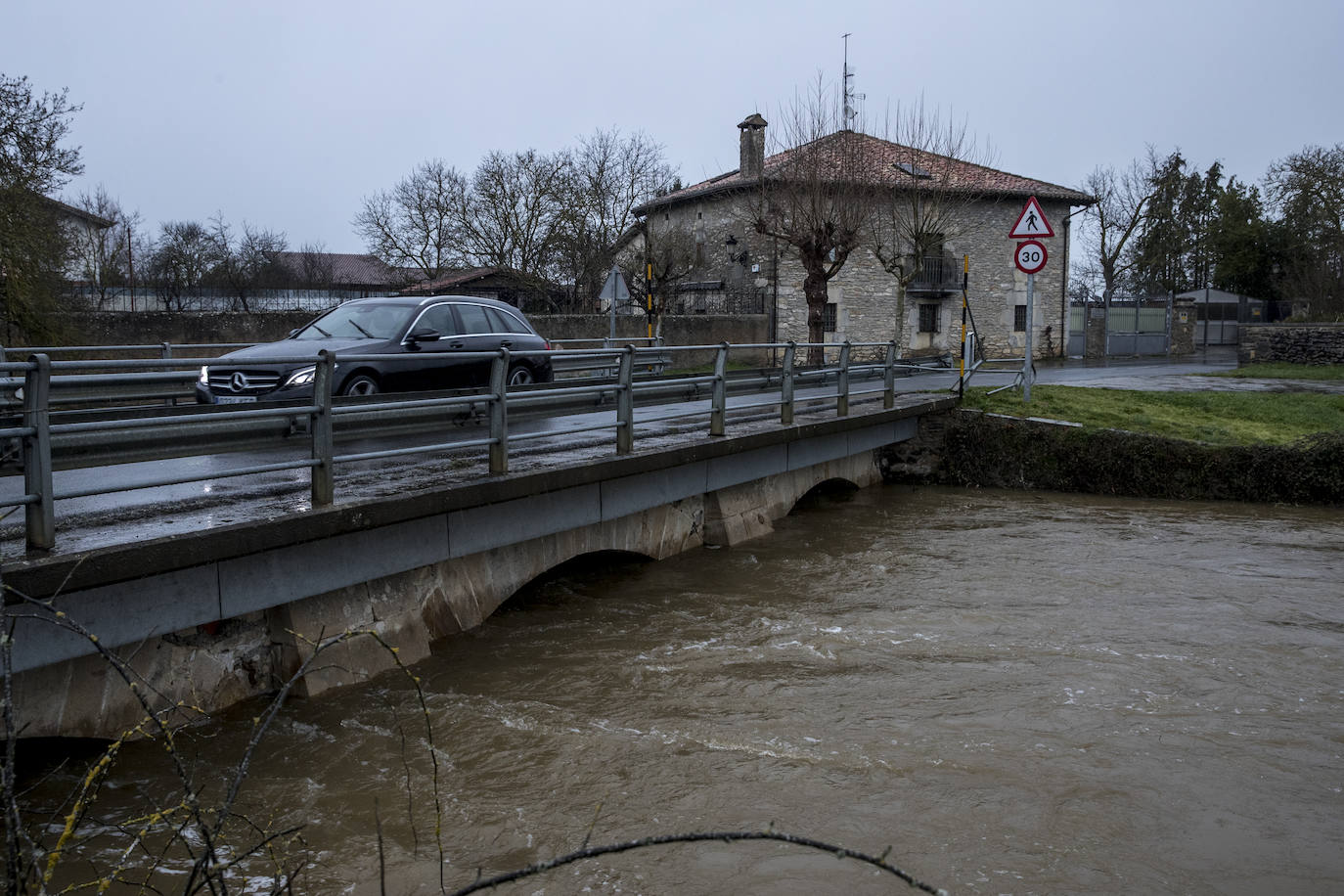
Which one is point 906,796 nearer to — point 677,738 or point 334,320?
point 677,738

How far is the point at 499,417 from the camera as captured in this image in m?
7.54

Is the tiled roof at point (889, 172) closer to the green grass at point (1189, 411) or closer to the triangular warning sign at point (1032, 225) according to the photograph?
the green grass at point (1189, 411)

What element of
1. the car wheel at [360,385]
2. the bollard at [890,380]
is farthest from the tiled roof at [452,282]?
the car wheel at [360,385]

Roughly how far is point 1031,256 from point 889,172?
20.2 metres

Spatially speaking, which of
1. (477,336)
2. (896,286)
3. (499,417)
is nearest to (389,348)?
(477,336)

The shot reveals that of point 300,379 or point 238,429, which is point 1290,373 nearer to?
point 300,379

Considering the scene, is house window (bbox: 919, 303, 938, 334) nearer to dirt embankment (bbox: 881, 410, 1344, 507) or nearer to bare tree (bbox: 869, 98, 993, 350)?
bare tree (bbox: 869, 98, 993, 350)

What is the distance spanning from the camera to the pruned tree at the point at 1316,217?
3734cm

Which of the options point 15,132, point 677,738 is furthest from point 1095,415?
point 15,132

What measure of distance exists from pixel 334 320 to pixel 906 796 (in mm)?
8325

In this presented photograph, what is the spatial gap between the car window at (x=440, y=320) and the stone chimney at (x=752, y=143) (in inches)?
1111

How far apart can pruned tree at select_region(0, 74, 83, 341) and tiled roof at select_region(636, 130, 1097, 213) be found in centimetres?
1662

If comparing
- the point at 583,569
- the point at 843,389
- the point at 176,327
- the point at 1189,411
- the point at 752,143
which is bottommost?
the point at 583,569

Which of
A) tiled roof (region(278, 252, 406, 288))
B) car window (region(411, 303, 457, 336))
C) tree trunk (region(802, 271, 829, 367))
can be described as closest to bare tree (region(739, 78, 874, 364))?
tree trunk (region(802, 271, 829, 367))
